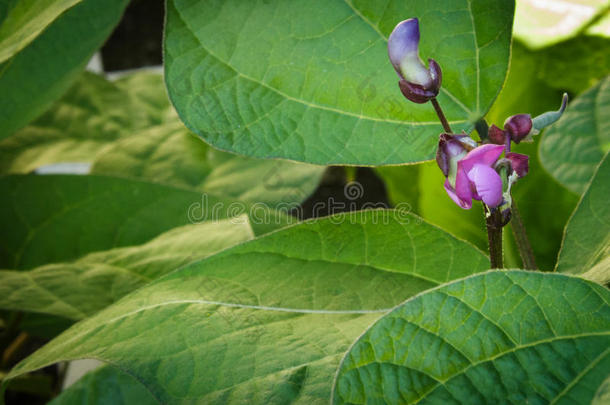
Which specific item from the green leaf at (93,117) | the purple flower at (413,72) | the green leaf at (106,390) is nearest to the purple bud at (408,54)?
the purple flower at (413,72)

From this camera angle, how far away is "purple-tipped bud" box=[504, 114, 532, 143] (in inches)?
10.0

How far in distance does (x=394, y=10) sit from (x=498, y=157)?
0.11 meters

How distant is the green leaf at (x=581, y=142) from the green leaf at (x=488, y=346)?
0.60 feet

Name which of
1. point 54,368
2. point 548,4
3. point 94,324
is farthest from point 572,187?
point 54,368

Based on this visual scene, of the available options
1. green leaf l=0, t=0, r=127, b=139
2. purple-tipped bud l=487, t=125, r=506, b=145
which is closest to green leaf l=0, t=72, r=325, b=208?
green leaf l=0, t=0, r=127, b=139

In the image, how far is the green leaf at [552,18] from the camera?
467 mm

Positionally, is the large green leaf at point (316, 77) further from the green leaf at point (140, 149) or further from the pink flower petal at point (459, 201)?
the green leaf at point (140, 149)

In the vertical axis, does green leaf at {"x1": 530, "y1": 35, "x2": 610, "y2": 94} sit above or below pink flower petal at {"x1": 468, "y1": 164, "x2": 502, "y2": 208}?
above

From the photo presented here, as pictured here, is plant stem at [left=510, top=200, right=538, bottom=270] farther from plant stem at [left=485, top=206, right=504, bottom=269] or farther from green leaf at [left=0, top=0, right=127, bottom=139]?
green leaf at [left=0, top=0, right=127, bottom=139]

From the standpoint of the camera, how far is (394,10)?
1.00 ft

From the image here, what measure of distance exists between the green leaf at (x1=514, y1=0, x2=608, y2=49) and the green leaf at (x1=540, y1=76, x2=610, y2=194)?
0.09 meters

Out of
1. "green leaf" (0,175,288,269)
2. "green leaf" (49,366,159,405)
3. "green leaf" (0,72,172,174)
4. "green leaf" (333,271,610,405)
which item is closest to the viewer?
"green leaf" (333,271,610,405)

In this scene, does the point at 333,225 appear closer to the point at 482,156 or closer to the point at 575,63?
the point at 482,156

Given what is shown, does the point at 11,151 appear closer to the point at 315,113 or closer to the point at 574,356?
the point at 315,113
